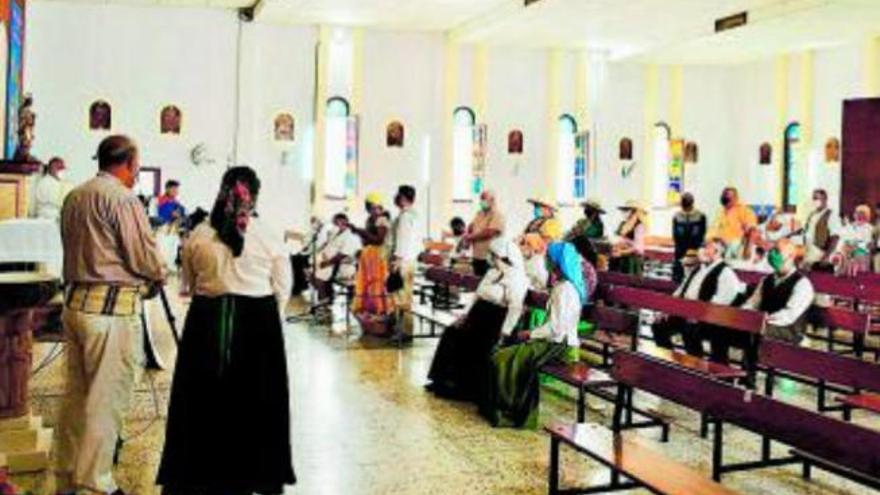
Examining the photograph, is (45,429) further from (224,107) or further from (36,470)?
(224,107)

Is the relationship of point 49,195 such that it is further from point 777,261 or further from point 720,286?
point 777,261

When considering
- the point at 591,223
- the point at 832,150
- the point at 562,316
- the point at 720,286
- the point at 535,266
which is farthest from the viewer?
the point at 832,150

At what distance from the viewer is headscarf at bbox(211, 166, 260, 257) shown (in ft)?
14.8

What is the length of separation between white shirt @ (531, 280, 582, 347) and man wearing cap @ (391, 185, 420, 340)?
11.8ft

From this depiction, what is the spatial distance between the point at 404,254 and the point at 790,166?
39.3 ft

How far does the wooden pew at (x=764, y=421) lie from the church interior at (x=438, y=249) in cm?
2

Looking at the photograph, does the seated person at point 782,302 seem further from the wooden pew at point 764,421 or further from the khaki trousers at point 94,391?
the khaki trousers at point 94,391

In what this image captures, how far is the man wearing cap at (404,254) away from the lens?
10.2 meters

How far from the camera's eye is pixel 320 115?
17.8 m

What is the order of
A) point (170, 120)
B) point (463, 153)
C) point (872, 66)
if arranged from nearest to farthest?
point (170, 120)
point (872, 66)
point (463, 153)

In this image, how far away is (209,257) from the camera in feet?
14.8

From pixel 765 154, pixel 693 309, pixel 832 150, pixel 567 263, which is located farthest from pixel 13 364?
pixel 765 154

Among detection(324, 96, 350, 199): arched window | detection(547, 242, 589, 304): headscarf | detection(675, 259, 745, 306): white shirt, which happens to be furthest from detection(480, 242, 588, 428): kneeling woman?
detection(324, 96, 350, 199): arched window

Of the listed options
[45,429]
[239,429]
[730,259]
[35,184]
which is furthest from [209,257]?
[35,184]
